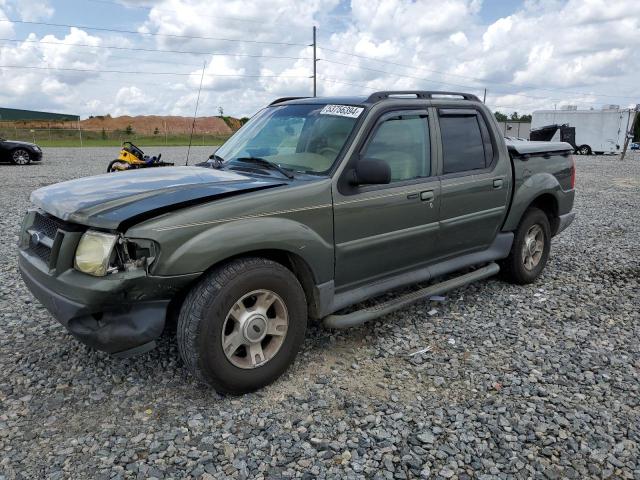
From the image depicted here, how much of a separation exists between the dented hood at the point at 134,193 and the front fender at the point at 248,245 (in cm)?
22

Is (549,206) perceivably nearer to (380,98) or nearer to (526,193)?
(526,193)

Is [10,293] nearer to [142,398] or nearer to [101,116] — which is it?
[142,398]

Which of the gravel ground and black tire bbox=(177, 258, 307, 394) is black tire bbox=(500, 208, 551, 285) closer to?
the gravel ground

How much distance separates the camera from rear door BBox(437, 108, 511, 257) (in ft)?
13.9

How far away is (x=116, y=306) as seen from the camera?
2.77 meters

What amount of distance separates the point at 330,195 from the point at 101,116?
2997 inches

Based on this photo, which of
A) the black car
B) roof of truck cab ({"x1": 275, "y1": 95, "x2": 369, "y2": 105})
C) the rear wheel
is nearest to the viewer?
roof of truck cab ({"x1": 275, "y1": 95, "x2": 369, "y2": 105})

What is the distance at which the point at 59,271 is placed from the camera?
2.85 metres

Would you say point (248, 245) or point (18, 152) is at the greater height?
point (248, 245)

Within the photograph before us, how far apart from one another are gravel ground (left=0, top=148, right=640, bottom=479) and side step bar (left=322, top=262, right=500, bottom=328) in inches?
12.0

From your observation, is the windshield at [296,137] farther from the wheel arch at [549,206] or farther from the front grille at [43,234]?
the wheel arch at [549,206]

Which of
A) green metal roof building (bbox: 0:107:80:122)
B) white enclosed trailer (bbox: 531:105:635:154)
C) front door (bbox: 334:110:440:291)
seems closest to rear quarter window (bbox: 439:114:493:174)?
front door (bbox: 334:110:440:291)

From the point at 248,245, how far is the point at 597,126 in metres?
35.9

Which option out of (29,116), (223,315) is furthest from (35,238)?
(29,116)
